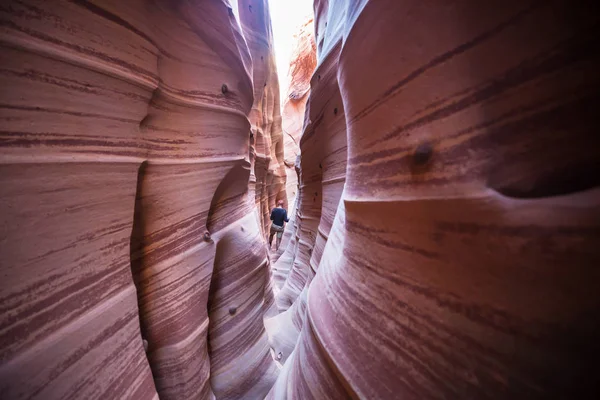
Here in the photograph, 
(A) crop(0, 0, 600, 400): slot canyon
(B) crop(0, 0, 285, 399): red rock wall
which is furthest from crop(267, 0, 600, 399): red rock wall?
(B) crop(0, 0, 285, 399): red rock wall

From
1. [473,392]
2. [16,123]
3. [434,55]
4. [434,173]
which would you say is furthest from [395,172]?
[16,123]

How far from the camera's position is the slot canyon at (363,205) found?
24 centimetres

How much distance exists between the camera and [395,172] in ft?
1.33

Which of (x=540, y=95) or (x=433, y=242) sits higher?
(x=540, y=95)

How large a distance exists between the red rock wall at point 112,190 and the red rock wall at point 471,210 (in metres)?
0.55

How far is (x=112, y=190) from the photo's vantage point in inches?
23.6

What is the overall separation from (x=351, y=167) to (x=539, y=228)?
370 mm

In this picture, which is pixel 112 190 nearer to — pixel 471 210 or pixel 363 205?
pixel 363 205

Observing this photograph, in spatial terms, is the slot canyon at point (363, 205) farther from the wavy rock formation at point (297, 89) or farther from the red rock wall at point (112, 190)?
the wavy rock formation at point (297, 89)

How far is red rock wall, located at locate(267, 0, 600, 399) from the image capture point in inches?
9.2

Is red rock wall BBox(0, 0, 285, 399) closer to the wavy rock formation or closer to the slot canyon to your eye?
the slot canyon

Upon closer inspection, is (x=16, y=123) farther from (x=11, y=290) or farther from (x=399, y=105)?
(x=399, y=105)

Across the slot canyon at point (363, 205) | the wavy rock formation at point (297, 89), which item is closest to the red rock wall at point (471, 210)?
the slot canyon at point (363, 205)

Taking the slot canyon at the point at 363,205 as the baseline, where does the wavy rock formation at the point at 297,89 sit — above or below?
above
